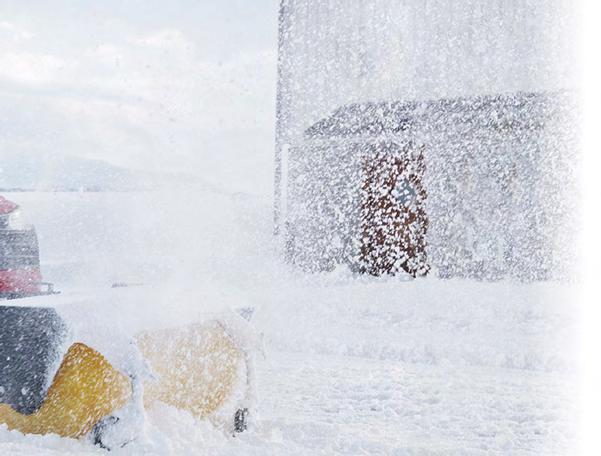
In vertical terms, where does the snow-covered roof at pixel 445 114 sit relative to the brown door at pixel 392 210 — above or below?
above

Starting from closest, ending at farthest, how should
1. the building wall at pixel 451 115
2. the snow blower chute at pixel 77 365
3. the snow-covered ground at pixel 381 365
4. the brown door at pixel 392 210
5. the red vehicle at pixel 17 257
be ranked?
the snow blower chute at pixel 77 365, the snow-covered ground at pixel 381 365, the red vehicle at pixel 17 257, the building wall at pixel 451 115, the brown door at pixel 392 210

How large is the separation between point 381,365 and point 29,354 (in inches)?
150

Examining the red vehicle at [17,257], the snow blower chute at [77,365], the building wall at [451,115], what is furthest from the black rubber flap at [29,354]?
the building wall at [451,115]

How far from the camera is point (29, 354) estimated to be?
13.4 feet

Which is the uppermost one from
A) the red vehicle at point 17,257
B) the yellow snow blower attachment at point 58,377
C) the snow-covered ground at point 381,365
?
the red vehicle at point 17,257

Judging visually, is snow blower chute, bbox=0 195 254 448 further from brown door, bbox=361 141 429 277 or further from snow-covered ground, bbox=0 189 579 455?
brown door, bbox=361 141 429 277

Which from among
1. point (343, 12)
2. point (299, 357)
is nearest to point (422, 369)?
point (299, 357)

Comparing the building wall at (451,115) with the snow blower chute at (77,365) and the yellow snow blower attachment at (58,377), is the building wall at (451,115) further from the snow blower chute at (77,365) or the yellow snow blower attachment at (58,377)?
the yellow snow blower attachment at (58,377)

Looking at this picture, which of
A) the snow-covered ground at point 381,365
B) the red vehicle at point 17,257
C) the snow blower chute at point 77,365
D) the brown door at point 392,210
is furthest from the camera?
the brown door at point 392,210

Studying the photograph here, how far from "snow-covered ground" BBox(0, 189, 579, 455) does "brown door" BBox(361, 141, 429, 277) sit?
0.53 meters

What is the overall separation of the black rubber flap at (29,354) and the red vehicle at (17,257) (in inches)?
60.4

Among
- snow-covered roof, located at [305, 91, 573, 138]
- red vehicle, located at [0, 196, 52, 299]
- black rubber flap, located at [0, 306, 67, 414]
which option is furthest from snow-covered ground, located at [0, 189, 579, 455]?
snow-covered roof, located at [305, 91, 573, 138]

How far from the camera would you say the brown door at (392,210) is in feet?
42.4

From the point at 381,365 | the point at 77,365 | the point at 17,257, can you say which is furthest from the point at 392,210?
the point at 77,365
